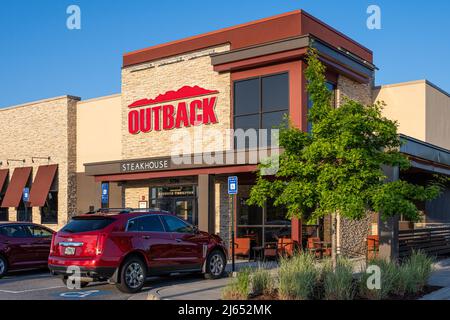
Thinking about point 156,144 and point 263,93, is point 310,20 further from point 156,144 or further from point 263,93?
point 156,144

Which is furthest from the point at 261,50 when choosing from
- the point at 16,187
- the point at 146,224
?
the point at 16,187

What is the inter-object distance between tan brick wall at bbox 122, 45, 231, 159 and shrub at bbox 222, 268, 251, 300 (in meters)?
11.1

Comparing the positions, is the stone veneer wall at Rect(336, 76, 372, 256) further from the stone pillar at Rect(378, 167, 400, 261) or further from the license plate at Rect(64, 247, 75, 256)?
the license plate at Rect(64, 247, 75, 256)

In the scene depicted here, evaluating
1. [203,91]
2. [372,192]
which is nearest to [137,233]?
[372,192]

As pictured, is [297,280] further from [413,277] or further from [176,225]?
[176,225]

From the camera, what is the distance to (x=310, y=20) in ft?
70.9

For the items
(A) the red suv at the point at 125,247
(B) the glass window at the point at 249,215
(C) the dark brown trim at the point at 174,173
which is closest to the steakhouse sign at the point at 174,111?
(C) the dark brown trim at the point at 174,173

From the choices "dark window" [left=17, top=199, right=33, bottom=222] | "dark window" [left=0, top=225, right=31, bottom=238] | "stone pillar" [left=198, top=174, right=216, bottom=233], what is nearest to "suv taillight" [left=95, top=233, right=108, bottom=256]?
"dark window" [left=0, top=225, right=31, bottom=238]

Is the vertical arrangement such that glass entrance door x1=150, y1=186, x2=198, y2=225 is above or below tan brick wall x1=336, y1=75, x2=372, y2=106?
below

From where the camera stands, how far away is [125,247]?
1260 cm

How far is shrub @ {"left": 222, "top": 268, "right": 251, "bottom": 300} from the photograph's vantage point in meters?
10.7

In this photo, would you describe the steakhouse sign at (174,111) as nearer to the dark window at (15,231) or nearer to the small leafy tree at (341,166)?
the dark window at (15,231)

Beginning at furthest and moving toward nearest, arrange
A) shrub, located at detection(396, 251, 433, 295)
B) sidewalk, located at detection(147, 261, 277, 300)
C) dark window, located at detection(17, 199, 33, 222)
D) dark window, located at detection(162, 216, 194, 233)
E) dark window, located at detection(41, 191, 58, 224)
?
1. dark window, located at detection(17, 199, 33, 222)
2. dark window, located at detection(41, 191, 58, 224)
3. dark window, located at detection(162, 216, 194, 233)
4. sidewalk, located at detection(147, 261, 277, 300)
5. shrub, located at detection(396, 251, 433, 295)

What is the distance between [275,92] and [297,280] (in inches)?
437
